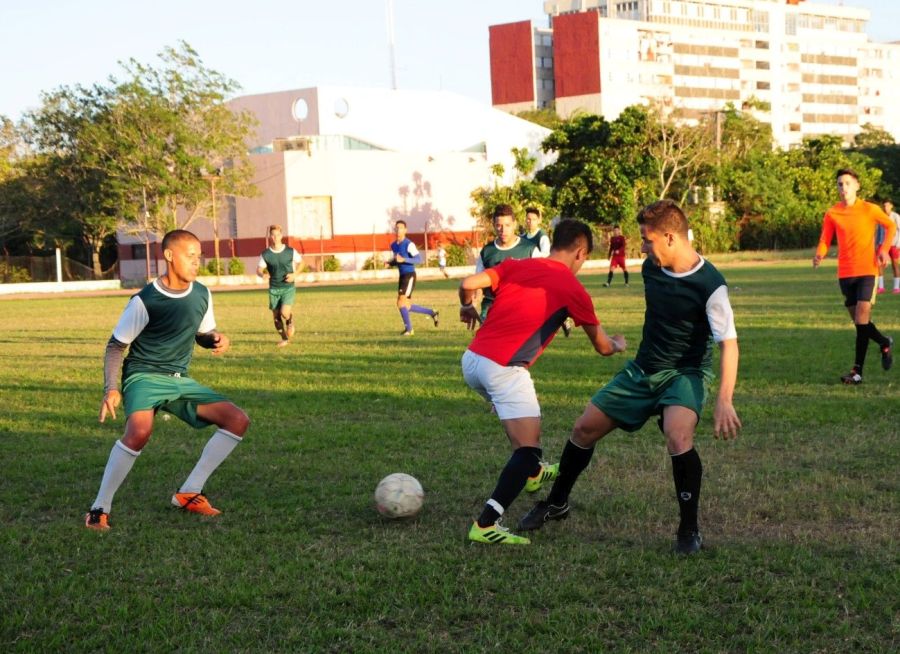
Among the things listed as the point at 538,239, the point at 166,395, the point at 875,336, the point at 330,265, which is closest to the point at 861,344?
the point at 875,336

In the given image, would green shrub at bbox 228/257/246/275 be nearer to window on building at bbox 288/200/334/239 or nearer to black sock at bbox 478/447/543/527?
window on building at bbox 288/200/334/239

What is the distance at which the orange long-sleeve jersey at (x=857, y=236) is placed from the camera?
11.2m

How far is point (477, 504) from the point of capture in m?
6.45

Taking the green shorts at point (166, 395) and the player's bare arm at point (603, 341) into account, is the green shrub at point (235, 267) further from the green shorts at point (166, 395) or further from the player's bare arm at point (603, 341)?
the player's bare arm at point (603, 341)

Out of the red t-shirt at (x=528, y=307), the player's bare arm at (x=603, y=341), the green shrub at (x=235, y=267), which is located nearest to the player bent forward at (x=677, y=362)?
the player's bare arm at (x=603, y=341)

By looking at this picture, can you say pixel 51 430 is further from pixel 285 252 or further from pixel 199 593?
pixel 285 252

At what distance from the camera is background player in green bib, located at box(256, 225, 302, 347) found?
16.9 m

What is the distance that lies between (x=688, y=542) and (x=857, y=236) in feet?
22.8

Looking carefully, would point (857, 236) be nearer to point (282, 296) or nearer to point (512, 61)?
point (282, 296)

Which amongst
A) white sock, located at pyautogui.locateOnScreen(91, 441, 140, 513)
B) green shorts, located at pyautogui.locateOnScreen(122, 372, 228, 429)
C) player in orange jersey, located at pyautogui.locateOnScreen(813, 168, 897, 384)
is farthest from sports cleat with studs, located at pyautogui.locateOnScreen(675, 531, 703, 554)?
player in orange jersey, located at pyautogui.locateOnScreen(813, 168, 897, 384)

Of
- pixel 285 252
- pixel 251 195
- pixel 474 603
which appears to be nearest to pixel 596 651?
pixel 474 603

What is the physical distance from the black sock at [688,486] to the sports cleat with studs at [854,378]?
237 inches

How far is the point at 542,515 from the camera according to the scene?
5.93m

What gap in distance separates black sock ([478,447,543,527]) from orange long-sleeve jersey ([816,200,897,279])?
6.54 meters
